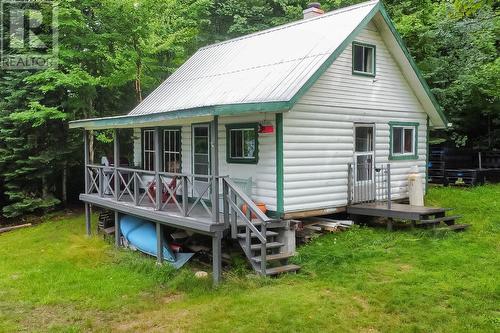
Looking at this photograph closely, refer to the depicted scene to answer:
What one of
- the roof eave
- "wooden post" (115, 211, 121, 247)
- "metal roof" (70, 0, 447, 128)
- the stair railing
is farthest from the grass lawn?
"metal roof" (70, 0, 447, 128)

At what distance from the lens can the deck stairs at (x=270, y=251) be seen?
806 centimetres

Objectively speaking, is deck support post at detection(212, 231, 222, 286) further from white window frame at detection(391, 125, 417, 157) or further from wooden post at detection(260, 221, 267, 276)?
white window frame at detection(391, 125, 417, 157)

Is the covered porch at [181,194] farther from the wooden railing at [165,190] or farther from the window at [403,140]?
the window at [403,140]

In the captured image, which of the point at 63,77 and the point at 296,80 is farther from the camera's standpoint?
the point at 63,77

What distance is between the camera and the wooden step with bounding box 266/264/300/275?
7.98m

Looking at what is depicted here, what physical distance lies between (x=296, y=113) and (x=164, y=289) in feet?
15.1

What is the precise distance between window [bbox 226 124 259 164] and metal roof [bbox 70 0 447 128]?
65 cm

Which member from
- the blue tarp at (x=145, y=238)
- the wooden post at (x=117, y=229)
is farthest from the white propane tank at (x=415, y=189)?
the wooden post at (x=117, y=229)

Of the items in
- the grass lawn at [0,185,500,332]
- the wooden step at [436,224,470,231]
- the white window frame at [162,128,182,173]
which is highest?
the white window frame at [162,128,182,173]

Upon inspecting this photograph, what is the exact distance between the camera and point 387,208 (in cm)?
1076

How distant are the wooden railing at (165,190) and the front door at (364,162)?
3.54 meters

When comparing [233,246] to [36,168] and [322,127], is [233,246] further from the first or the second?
[36,168]

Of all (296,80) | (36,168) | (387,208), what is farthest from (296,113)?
(36,168)

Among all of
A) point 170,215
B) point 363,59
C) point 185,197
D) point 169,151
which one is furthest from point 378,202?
point 169,151
